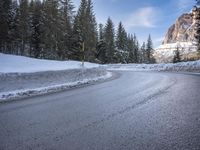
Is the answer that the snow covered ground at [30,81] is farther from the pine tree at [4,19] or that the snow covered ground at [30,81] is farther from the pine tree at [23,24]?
the pine tree at [23,24]

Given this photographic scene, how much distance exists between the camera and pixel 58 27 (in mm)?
45219

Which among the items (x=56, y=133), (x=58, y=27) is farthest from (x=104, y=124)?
(x=58, y=27)

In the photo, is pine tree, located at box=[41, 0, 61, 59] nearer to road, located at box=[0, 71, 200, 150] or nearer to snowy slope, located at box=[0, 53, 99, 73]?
snowy slope, located at box=[0, 53, 99, 73]

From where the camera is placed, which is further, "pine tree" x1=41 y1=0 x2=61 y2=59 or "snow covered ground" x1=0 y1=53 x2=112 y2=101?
"pine tree" x1=41 y1=0 x2=61 y2=59

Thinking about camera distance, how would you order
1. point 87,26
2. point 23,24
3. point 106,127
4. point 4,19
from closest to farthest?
point 106,127 < point 4,19 < point 23,24 < point 87,26

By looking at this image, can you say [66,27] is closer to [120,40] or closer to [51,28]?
[51,28]

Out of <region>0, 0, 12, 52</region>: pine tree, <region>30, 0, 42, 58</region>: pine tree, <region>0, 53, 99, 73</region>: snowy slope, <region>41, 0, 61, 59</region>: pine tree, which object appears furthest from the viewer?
<region>30, 0, 42, 58</region>: pine tree

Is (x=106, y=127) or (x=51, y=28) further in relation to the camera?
(x=51, y=28)

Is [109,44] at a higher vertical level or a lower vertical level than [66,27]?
lower

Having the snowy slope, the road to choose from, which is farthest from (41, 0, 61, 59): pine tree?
the road

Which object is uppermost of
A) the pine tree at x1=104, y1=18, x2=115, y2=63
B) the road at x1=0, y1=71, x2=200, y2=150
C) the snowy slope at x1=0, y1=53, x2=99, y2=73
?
the pine tree at x1=104, y1=18, x2=115, y2=63

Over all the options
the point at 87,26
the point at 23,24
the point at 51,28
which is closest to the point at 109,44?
the point at 87,26

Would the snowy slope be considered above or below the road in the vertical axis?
above

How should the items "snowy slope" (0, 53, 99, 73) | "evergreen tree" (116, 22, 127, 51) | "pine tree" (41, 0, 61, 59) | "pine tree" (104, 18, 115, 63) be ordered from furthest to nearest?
"evergreen tree" (116, 22, 127, 51) < "pine tree" (104, 18, 115, 63) < "pine tree" (41, 0, 61, 59) < "snowy slope" (0, 53, 99, 73)
